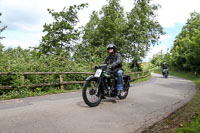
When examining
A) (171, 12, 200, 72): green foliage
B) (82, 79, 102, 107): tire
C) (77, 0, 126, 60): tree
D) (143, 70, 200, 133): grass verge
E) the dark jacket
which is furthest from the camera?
(171, 12, 200, 72): green foliage

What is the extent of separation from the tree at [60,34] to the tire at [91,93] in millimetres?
9608

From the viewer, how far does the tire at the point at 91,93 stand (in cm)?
530

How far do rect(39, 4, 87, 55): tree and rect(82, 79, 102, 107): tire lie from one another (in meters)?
9.61

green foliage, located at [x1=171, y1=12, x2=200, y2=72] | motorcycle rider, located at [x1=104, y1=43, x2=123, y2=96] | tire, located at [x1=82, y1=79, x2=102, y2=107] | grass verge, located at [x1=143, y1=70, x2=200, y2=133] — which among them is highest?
green foliage, located at [x1=171, y1=12, x2=200, y2=72]

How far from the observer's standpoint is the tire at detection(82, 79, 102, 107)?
209 inches

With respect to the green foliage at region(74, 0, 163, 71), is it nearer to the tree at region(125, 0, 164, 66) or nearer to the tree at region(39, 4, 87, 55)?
the tree at region(125, 0, 164, 66)

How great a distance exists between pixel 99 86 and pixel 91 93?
0.40 meters

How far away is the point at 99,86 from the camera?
5.74 metres

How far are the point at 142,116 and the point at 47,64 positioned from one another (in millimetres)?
6961

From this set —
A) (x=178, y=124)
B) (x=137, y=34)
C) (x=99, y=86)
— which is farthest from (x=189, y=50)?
(x=178, y=124)

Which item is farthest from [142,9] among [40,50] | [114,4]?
[40,50]

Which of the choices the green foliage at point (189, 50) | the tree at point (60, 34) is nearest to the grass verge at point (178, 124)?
the tree at point (60, 34)

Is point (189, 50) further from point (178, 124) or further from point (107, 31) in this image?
point (178, 124)

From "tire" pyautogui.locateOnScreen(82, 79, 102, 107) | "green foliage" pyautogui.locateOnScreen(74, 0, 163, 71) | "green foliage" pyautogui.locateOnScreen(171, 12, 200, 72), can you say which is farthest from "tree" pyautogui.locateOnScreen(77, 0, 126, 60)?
"tire" pyautogui.locateOnScreen(82, 79, 102, 107)
